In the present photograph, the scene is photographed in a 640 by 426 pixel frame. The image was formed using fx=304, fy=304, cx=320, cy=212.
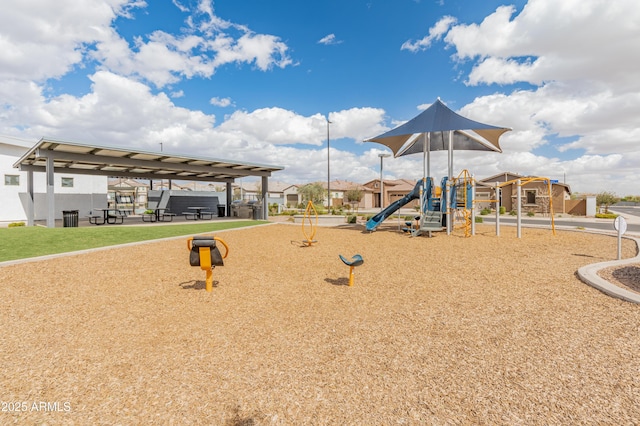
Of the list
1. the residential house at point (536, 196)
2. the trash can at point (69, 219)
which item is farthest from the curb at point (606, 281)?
the residential house at point (536, 196)

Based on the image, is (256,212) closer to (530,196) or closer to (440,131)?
(440,131)

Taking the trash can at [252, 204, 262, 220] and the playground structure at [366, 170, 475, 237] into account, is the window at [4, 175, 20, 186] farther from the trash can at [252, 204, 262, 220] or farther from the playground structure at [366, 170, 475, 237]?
the playground structure at [366, 170, 475, 237]

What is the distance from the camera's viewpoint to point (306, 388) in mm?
2873

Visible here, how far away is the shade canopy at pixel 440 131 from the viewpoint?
46.0ft

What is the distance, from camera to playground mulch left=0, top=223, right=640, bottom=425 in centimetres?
259

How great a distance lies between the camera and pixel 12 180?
22484mm

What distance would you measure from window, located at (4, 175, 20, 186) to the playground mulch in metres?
22.4

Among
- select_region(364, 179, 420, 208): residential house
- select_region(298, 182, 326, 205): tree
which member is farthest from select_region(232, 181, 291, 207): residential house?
select_region(364, 179, 420, 208): residential house

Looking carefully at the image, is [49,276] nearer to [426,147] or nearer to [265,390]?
[265,390]

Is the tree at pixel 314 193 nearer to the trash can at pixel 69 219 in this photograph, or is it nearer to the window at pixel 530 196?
the window at pixel 530 196

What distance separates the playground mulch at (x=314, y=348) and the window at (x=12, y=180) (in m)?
22.4

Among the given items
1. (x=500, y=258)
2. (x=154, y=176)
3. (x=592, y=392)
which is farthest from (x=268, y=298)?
(x=154, y=176)

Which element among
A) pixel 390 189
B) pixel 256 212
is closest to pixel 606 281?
pixel 256 212

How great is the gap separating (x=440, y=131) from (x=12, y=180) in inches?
1168
